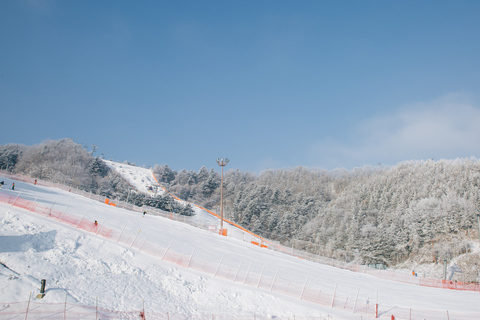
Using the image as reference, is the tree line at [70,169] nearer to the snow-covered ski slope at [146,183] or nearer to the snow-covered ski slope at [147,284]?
the snow-covered ski slope at [146,183]

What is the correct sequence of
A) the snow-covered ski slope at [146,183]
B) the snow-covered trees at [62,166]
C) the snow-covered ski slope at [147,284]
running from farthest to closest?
the snow-covered trees at [62,166]
the snow-covered ski slope at [146,183]
the snow-covered ski slope at [147,284]

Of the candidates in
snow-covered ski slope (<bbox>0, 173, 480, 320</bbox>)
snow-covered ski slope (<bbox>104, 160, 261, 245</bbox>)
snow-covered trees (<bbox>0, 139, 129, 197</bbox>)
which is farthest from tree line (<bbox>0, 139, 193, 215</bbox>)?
snow-covered ski slope (<bbox>0, 173, 480, 320</bbox>)

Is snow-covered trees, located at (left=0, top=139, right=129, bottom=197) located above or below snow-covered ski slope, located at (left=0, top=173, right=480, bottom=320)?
above

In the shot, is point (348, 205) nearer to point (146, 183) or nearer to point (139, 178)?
point (146, 183)

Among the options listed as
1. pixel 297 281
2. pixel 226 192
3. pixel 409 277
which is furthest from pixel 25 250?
pixel 226 192

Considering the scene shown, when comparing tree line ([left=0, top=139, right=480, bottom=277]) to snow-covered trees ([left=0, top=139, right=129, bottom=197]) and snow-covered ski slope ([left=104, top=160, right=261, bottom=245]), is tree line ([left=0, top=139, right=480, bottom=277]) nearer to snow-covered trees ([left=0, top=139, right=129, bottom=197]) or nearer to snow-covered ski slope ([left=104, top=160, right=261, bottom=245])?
snow-covered trees ([left=0, top=139, right=129, bottom=197])

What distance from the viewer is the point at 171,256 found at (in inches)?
840

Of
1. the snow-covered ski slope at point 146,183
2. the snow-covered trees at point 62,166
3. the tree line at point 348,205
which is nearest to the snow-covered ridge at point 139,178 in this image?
the snow-covered ski slope at point 146,183

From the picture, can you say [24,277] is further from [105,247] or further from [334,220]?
[334,220]

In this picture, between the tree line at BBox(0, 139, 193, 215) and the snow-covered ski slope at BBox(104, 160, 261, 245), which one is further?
the snow-covered ski slope at BBox(104, 160, 261, 245)

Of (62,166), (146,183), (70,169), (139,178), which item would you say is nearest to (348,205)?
(146,183)

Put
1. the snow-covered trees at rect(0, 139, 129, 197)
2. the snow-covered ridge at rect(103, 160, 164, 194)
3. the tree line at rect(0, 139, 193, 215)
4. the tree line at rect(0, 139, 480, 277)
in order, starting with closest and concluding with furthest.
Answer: the tree line at rect(0, 139, 480, 277) < the tree line at rect(0, 139, 193, 215) < the snow-covered trees at rect(0, 139, 129, 197) < the snow-covered ridge at rect(103, 160, 164, 194)

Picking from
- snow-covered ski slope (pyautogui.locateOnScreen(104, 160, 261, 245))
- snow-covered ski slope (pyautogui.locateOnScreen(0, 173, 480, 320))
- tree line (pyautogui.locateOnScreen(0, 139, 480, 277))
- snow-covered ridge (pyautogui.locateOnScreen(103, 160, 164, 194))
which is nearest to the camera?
snow-covered ski slope (pyautogui.locateOnScreen(0, 173, 480, 320))

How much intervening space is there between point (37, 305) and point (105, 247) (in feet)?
29.0
